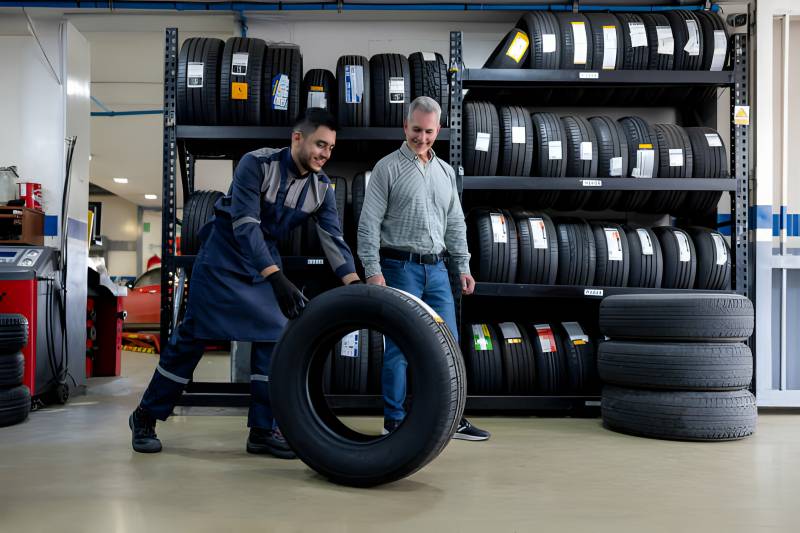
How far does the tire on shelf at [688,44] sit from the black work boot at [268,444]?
335 cm

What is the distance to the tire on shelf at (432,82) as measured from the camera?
4.18 m

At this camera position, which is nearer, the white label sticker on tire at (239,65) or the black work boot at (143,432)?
the black work boot at (143,432)

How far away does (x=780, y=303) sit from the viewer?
4.58 m

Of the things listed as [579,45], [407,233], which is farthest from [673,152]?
[407,233]

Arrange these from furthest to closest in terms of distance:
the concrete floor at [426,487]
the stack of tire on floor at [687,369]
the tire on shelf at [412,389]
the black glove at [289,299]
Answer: the stack of tire on floor at [687,369]
the black glove at [289,299]
the tire on shelf at [412,389]
the concrete floor at [426,487]

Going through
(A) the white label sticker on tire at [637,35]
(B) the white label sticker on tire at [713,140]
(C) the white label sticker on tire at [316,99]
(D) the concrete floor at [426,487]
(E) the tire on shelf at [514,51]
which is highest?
(A) the white label sticker on tire at [637,35]

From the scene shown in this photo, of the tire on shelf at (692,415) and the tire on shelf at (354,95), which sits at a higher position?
the tire on shelf at (354,95)

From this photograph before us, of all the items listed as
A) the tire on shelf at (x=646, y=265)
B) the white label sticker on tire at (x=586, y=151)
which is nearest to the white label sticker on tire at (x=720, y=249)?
the tire on shelf at (x=646, y=265)

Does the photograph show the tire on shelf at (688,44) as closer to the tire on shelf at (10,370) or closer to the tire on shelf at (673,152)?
the tire on shelf at (673,152)

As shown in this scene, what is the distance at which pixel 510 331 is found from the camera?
13.9 ft

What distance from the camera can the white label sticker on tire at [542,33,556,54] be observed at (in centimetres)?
428

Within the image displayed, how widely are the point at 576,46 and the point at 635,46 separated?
0.38m

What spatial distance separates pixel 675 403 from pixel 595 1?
293cm

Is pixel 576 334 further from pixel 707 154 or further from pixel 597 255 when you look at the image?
pixel 707 154
